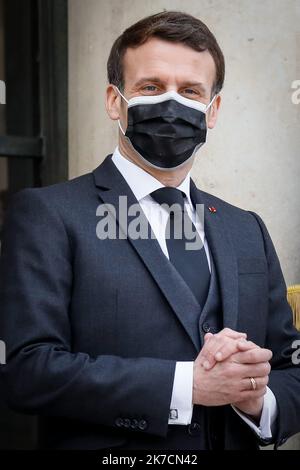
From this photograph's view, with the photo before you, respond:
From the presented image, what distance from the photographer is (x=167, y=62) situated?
1890 millimetres


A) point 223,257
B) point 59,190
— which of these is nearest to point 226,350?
point 223,257

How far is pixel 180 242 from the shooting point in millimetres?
1912

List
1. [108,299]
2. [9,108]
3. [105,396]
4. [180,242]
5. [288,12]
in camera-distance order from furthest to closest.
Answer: [9,108]
[288,12]
[180,242]
[108,299]
[105,396]

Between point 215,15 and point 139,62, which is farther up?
point 215,15

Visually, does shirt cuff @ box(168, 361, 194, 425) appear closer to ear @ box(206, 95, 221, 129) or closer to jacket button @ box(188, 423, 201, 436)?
jacket button @ box(188, 423, 201, 436)

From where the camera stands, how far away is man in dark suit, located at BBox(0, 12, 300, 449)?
167cm

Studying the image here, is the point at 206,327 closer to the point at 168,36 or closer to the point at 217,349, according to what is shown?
the point at 217,349

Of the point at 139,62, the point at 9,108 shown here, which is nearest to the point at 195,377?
the point at 139,62

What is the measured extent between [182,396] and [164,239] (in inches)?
17.2

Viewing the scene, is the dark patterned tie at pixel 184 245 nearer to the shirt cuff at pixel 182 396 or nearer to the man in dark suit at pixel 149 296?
the man in dark suit at pixel 149 296

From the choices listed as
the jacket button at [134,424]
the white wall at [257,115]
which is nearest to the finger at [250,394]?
the jacket button at [134,424]

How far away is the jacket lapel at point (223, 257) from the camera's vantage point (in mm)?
1858

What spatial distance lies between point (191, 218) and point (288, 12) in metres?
1.17
